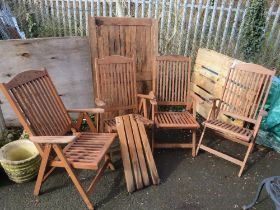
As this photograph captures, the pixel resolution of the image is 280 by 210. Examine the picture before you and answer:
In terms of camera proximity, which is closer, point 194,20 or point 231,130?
point 231,130

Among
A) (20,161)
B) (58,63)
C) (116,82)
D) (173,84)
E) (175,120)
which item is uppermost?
(58,63)

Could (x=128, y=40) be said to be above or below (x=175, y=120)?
above

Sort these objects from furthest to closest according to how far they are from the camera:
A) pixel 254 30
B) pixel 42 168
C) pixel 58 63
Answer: pixel 254 30, pixel 58 63, pixel 42 168

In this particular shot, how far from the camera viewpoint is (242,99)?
3.75m

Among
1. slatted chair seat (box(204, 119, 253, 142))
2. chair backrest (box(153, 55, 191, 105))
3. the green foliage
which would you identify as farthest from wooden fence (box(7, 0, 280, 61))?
slatted chair seat (box(204, 119, 253, 142))

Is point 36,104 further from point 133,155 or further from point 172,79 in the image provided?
point 172,79

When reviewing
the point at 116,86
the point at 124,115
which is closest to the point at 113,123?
the point at 124,115

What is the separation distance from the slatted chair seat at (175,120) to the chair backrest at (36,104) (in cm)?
134

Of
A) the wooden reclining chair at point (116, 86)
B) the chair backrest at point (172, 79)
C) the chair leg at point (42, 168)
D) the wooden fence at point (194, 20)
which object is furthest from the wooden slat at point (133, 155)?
the wooden fence at point (194, 20)

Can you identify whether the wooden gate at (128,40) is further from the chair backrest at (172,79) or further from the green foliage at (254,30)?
the green foliage at (254,30)

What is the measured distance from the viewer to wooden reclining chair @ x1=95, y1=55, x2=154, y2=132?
12.0ft

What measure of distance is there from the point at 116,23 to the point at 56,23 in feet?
16.0

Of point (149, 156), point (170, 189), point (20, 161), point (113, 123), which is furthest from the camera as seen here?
point (113, 123)

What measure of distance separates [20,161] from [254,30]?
215 inches
